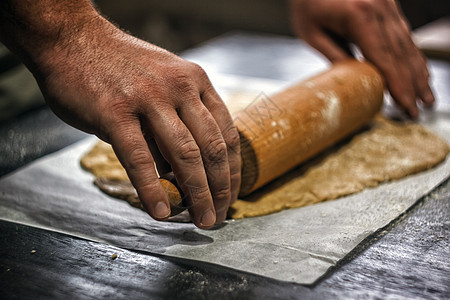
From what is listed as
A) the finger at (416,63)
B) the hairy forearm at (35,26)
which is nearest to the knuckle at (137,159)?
the hairy forearm at (35,26)

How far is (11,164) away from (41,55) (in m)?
0.71

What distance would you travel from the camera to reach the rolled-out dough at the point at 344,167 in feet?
5.19

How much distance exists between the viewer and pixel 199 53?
10.2ft

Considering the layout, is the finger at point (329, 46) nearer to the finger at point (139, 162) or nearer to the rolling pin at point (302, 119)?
the rolling pin at point (302, 119)

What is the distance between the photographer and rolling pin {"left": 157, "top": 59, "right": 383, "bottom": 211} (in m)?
1.55

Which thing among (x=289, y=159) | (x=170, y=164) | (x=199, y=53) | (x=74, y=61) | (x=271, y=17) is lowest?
(x=271, y=17)

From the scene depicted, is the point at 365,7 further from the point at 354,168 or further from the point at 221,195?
the point at 221,195

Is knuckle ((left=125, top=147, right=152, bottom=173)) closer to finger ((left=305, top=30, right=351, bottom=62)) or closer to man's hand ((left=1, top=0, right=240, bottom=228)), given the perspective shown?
man's hand ((left=1, top=0, right=240, bottom=228))

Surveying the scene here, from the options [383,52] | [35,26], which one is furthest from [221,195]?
[383,52]

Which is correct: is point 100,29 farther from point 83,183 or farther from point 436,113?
point 436,113

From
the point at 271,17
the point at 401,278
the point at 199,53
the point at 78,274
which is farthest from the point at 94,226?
the point at 271,17

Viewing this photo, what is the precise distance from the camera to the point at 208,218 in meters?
1.30

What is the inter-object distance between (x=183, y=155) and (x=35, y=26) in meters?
0.47

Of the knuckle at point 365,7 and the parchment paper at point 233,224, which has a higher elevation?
the knuckle at point 365,7
